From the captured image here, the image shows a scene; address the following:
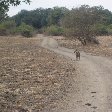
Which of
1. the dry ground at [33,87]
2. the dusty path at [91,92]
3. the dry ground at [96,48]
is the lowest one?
the dry ground at [96,48]

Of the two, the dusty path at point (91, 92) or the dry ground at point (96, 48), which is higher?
the dusty path at point (91, 92)

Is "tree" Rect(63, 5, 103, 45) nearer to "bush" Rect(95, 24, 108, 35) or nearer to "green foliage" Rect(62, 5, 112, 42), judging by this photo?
"green foliage" Rect(62, 5, 112, 42)

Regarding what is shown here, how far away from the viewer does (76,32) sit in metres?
58.9

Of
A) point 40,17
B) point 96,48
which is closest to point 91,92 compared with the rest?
point 96,48

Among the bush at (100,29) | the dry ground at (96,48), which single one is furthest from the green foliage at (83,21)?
the dry ground at (96,48)

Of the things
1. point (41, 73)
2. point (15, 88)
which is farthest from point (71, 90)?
point (41, 73)

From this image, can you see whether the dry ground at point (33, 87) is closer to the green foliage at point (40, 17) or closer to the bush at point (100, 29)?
the bush at point (100, 29)

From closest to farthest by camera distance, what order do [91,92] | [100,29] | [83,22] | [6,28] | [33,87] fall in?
1. [91,92]
2. [33,87]
3. [83,22]
4. [100,29]
5. [6,28]

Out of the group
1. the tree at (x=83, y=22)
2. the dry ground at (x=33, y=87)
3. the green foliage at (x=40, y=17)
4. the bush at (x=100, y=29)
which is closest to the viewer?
the dry ground at (x=33, y=87)

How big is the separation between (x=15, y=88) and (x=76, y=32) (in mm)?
40257

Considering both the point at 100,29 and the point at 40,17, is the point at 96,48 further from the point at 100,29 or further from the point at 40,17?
the point at 40,17

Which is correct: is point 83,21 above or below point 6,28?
above

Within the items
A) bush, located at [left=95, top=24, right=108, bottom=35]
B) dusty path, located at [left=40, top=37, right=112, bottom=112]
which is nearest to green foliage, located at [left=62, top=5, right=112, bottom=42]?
bush, located at [left=95, top=24, right=108, bottom=35]

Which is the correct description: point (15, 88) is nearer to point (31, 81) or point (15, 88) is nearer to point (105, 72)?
point (31, 81)
